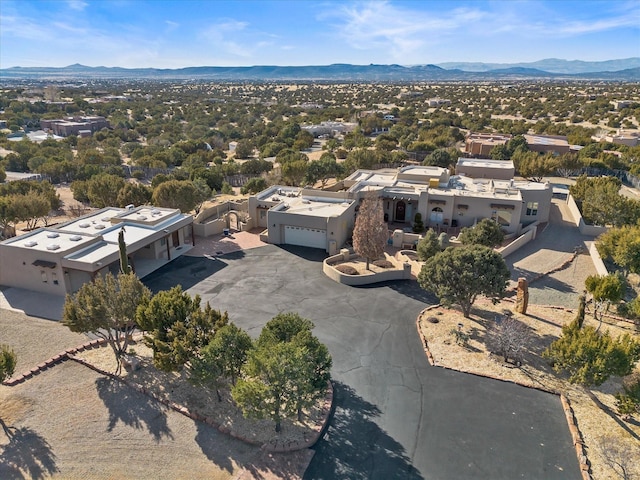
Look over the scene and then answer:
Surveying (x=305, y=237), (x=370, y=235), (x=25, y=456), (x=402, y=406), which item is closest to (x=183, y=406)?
(x=25, y=456)

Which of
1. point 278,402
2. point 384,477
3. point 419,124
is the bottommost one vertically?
point 384,477

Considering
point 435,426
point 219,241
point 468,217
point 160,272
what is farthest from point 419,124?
point 435,426

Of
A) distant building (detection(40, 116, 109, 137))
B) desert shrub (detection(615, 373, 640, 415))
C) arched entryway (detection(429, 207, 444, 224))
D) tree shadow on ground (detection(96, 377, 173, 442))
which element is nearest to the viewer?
desert shrub (detection(615, 373, 640, 415))

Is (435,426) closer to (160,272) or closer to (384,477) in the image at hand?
(384,477)

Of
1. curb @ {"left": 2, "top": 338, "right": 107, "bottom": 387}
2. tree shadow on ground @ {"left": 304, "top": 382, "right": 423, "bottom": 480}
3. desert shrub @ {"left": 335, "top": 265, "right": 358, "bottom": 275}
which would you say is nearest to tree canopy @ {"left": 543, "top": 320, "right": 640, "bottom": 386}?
tree shadow on ground @ {"left": 304, "top": 382, "right": 423, "bottom": 480}

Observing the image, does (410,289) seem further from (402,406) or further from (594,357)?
(594,357)

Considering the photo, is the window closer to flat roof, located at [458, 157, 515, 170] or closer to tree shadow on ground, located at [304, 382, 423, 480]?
flat roof, located at [458, 157, 515, 170]
